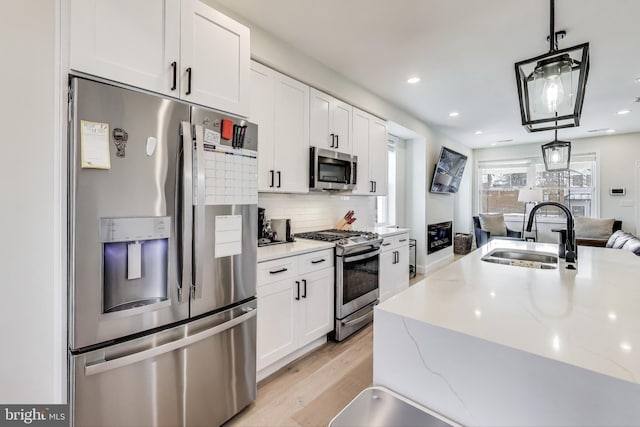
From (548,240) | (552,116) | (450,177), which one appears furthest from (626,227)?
(552,116)

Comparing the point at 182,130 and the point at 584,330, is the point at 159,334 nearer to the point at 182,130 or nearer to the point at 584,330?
Answer: the point at 182,130

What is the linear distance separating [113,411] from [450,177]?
610 cm

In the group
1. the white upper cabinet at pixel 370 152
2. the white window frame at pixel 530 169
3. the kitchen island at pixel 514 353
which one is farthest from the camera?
the white window frame at pixel 530 169

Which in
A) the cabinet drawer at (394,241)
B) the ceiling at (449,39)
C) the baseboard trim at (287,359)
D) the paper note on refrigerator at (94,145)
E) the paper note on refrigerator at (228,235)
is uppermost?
the ceiling at (449,39)

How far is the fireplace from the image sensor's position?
5.46m

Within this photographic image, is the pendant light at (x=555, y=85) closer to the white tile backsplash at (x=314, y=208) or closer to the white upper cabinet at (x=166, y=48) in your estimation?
the white upper cabinet at (x=166, y=48)

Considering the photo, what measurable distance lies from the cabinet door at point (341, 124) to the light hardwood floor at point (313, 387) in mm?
2038

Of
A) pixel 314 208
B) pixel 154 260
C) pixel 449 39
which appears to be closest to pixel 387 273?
pixel 314 208

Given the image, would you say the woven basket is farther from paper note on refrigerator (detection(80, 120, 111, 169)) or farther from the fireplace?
paper note on refrigerator (detection(80, 120, 111, 169))

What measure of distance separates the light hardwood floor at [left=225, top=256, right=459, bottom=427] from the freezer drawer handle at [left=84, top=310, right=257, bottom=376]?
0.61 meters

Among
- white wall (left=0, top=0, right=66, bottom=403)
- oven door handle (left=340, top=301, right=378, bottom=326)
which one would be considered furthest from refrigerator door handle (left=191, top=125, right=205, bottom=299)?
oven door handle (left=340, top=301, right=378, bottom=326)

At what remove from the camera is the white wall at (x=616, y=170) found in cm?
581

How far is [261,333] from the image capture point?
200cm

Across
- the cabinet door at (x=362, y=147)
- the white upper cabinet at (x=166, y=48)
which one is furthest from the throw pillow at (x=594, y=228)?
the white upper cabinet at (x=166, y=48)
